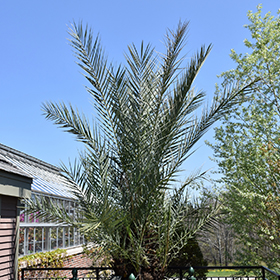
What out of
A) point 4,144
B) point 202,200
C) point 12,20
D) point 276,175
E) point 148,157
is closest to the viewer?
point 148,157

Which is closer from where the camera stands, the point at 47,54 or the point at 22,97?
the point at 47,54

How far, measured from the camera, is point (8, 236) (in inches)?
206

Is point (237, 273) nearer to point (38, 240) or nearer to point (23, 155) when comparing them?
point (38, 240)

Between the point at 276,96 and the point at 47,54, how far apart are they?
25.0 ft

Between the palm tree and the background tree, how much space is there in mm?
4302

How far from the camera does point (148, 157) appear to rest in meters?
4.59

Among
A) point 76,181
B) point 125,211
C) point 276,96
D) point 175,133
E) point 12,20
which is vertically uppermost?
point 12,20

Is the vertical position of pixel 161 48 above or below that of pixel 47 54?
below

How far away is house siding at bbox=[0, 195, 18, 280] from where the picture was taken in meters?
5.02

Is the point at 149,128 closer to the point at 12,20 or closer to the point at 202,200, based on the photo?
the point at 202,200

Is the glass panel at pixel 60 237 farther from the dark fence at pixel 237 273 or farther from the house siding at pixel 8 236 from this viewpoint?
the house siding at pixel 8 236

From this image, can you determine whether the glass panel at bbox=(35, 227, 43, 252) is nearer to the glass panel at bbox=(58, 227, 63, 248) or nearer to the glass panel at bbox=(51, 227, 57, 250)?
the glass panel at bbox=(51, 227, 57, 250)

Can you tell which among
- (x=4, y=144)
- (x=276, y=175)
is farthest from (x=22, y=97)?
(x=276, y=175)

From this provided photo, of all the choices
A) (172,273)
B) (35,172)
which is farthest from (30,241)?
(172,273)
